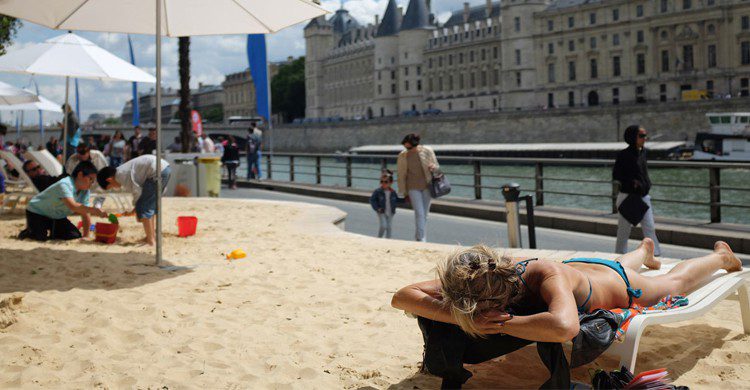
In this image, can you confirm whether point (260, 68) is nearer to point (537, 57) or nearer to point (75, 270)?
point (75, 270)

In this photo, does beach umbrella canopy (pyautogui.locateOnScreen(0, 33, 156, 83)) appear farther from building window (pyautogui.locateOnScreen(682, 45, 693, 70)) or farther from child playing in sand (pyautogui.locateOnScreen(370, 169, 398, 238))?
building window (pyautogui.locateOnScreen(682, 45, 693, 70))

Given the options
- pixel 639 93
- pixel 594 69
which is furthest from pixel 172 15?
pixel 594 69

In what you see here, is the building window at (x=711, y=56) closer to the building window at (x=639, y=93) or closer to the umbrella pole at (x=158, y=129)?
the building window at (x=639, y=93)

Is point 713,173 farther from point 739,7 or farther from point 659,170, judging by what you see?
point 739,7

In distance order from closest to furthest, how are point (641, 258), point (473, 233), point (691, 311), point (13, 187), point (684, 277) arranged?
1. point (691, 311)
2. point (684, 277)
3. point (641, 258)
4. point (473, 233)
5. point (13, 187)

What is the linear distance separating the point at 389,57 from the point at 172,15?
317ft

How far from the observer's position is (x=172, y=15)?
791 centimetres

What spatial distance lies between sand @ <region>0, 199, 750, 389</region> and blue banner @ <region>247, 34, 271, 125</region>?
11.3 m

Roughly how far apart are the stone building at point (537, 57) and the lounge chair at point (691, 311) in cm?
5546

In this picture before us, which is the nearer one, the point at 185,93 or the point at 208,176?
the point at 208,176

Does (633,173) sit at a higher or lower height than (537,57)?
lower

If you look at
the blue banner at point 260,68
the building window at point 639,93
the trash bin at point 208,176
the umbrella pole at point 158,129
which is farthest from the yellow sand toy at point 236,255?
the building window at point 639,93

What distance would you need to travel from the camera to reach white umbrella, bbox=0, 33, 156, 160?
34.2 ft

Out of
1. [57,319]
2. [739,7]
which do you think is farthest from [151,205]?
[739,7]
